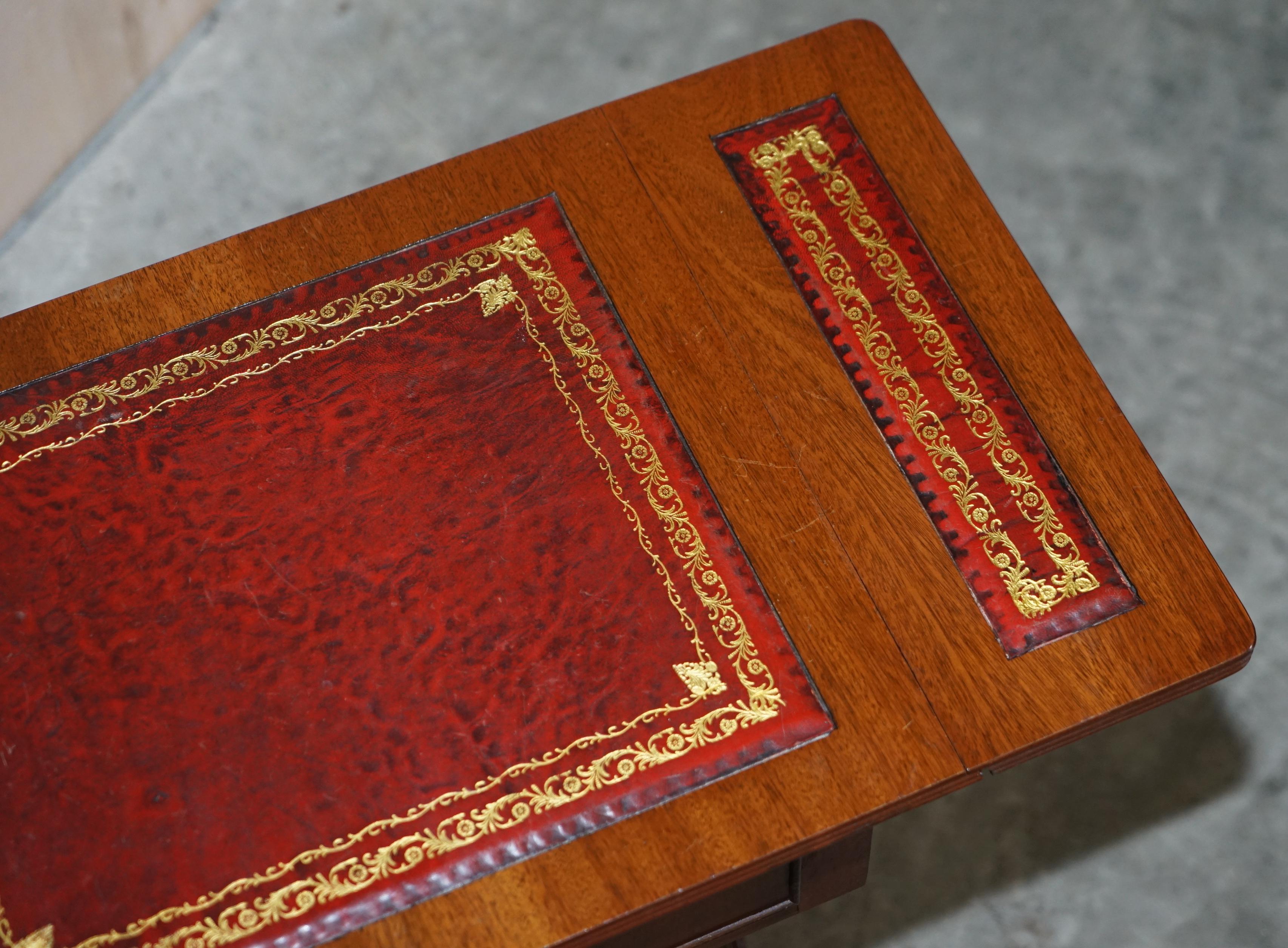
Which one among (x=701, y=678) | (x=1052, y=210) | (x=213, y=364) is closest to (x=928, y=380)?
(x=701, y=678)

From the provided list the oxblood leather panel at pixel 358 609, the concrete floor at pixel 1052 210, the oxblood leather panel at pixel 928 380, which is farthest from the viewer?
the concrete floor at pixel 1052 210

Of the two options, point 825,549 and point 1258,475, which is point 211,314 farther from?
point 1258,475

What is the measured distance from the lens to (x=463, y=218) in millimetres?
1723

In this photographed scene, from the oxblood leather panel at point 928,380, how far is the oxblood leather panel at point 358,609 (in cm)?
24

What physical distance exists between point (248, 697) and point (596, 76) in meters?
1.62

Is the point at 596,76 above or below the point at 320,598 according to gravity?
above

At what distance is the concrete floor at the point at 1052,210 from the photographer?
6.86ft

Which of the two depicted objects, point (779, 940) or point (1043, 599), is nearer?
point (1043, 599)

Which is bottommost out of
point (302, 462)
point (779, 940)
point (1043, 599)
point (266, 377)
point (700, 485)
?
point (779, 940)

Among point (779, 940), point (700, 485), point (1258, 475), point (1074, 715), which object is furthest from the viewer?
point (1258, 475)

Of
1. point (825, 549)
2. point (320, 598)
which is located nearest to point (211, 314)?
point (320, 598)

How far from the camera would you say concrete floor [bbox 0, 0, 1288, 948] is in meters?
2.09

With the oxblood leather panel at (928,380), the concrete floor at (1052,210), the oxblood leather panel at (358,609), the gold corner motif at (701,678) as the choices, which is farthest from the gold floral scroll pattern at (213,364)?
the concrete floor at (1052,210)

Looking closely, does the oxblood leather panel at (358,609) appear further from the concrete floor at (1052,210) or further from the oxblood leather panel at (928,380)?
the concrete floor at (1052,210)
